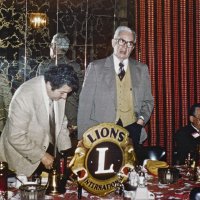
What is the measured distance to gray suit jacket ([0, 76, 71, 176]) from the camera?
281 cm

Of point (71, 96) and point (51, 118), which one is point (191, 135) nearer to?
point (71, 96)

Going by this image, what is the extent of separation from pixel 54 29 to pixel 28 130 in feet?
9.53

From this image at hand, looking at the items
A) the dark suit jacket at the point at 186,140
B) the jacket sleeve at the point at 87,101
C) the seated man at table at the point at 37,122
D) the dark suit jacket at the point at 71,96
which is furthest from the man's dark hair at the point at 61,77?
the dark suit jacket at the point at 71,96

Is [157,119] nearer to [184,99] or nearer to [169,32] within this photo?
[184,99]

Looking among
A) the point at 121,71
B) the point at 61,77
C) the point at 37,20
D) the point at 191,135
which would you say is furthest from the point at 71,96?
the point at 61,77

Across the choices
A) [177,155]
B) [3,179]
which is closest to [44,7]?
[177,155]

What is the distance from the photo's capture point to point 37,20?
555cm

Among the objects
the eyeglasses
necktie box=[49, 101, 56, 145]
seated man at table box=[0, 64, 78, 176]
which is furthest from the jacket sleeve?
necktie box=[49, 101, 56, 145]

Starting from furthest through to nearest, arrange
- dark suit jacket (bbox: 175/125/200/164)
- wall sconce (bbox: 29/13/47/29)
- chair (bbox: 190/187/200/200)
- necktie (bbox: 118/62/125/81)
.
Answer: wall sconce (bbox: 29/13/47/29) < dark suit jacket (bbox: 175/125/200/164) < necktie (bbox: 118/62/125/81) < chair (bbox: 190/187/200/200)

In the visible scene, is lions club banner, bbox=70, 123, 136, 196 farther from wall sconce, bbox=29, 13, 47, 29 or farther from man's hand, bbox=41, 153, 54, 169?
wall sconce, bbox=29, 13, 47, 29

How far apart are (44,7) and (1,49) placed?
806 millimetres

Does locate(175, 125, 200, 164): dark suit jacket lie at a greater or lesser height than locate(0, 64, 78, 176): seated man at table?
lesser

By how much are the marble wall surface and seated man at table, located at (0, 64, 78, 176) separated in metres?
2.62

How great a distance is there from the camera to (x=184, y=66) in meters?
5.82
